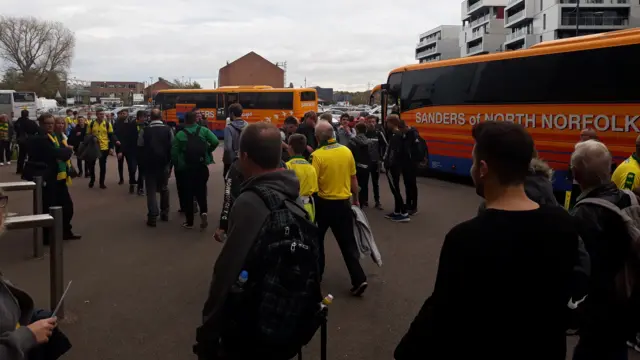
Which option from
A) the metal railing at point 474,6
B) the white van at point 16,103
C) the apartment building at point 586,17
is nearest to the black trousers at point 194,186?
the white van at point 16,103

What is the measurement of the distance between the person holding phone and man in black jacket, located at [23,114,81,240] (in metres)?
5.78

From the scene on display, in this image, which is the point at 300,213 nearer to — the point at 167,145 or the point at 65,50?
the point at 167,145

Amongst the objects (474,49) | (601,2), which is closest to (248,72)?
(474,49)

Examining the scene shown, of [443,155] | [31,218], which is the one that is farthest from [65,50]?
[31,218]

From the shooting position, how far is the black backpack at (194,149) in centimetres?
830

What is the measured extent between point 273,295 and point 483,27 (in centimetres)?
8861

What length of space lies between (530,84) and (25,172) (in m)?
10.2

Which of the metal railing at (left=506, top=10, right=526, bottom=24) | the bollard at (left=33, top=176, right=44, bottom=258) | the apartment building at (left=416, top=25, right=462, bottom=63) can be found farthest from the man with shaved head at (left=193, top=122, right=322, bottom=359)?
the apartment building at (left=416, top=25, right=462, bottom=63)

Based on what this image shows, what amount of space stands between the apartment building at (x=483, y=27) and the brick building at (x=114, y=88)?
273ft

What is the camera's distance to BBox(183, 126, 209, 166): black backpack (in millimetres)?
8297

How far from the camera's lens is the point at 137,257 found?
7.30 m

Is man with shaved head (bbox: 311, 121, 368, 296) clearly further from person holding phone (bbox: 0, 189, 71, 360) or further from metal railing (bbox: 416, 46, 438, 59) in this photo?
metal railing (bbox: 416, 46, 438, 59)

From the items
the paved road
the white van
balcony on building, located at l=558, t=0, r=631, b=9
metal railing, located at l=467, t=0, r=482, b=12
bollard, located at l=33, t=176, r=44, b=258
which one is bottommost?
the paved road

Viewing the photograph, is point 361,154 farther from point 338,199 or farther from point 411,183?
point 338,199
